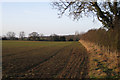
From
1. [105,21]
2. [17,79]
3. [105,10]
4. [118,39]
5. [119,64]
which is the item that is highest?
[105,10]

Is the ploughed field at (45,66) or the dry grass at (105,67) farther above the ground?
the dry grass at (105,67)

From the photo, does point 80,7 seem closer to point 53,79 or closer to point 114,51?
point 114,51

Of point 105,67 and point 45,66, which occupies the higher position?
point 105,67

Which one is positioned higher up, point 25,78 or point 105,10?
point 105,10

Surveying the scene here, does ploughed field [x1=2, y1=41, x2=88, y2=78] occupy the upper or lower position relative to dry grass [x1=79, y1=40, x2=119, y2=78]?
lower

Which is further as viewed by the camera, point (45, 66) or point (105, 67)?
point (45, 66)

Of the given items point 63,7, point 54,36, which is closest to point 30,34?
point 54,36

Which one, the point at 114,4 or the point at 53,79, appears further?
the point at 114,4

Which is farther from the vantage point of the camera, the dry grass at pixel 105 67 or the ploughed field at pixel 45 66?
the ploughed field at pixel 45 66

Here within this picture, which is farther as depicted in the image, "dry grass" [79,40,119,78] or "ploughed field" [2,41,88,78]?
"ploughed field" [2,41,88,78]

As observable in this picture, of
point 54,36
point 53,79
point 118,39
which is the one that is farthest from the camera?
point 54,36

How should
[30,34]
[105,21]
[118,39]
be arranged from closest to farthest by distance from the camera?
[118,39], [105,21], [30,34]

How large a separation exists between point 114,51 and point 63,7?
731 centimetres

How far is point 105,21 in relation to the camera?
41.3 ft
